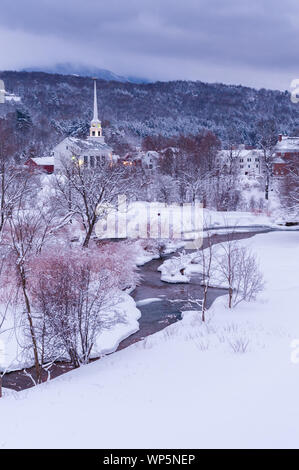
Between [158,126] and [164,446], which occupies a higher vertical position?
[158,126]

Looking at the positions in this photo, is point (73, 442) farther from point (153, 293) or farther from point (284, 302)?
point (153, 293)

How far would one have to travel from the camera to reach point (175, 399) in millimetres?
9172

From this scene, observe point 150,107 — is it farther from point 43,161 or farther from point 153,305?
point 153,305

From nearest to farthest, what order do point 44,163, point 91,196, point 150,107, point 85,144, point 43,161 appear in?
point 91,196
point 85,144
point 44,163
point 43,161
point 150,107

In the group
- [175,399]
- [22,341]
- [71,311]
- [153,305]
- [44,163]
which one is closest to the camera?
[175,399]

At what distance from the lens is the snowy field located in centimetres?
735

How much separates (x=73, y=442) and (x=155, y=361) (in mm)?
5783

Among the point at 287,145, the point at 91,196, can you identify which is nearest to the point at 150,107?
the point at 287,145

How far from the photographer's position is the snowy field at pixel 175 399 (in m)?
7.35

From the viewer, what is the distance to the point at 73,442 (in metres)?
7.69

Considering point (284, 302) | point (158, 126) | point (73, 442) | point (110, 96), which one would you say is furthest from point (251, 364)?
point (110, 96)

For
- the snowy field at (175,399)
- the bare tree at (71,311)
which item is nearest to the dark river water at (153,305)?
the bare tree at (71,311)

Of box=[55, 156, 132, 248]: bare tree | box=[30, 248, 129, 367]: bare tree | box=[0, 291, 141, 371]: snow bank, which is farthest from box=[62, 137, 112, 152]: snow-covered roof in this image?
box=[30, 248, 129, 367]: bare tree

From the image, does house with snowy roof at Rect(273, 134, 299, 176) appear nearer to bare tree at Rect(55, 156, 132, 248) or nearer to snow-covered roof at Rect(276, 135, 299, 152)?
snow-covered roof at Rect(276, 135, 299, 152)
